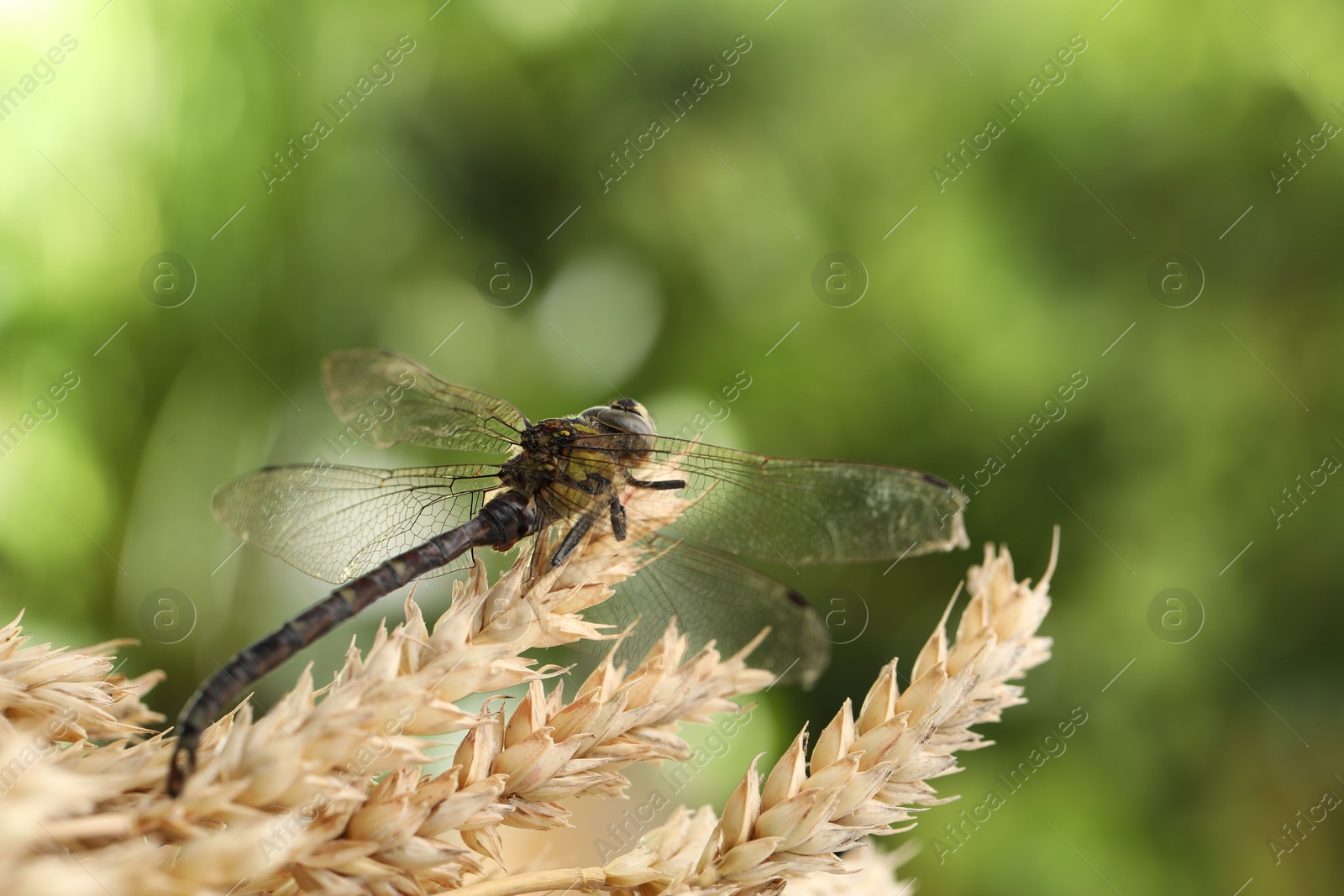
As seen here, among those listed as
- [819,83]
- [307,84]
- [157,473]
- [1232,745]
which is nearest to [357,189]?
[307,84]

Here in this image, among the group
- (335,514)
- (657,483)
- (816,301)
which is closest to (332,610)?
(335,514)

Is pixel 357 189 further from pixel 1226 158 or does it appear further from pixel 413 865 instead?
pixel 1226 158

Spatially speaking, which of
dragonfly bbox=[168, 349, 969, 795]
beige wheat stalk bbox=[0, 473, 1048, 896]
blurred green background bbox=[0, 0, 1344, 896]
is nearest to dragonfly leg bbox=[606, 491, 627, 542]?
dragonfly bbox=[168, 349, 969, 795]

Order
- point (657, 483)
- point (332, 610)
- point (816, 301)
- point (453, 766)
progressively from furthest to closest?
point (816, 301), point (657, 483), point (332, 610), point (453, 766)

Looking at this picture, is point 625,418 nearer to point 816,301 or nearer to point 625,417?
point 625,417

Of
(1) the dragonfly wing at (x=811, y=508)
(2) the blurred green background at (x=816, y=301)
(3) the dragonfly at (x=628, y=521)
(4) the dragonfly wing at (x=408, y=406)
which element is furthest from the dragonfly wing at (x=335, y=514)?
(2) the blurred green background at (x=816, y=301)
